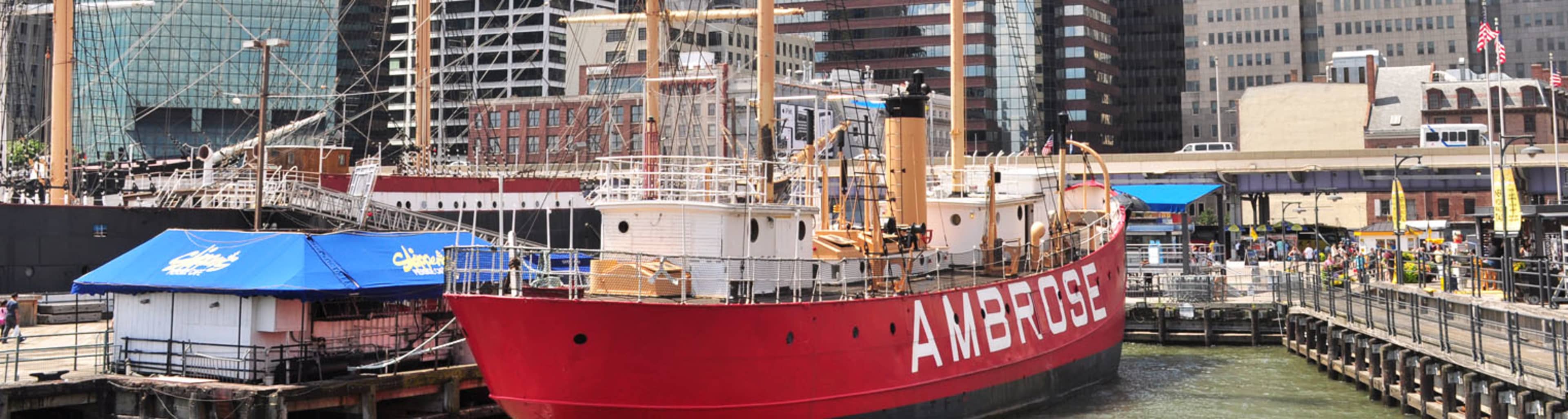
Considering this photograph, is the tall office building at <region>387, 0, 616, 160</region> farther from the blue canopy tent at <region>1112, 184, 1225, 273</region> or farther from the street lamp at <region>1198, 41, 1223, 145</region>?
the blue canopy tent at <region>1112, 184, 1225, 273</region>

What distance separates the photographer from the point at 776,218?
26016mm

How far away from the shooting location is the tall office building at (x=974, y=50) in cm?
11794

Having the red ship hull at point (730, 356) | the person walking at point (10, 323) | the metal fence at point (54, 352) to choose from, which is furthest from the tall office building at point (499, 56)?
the red ship hull at point (730, 356)

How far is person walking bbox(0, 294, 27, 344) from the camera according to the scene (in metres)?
30.8

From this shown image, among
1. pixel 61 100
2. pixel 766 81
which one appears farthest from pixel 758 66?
pixel 61 100

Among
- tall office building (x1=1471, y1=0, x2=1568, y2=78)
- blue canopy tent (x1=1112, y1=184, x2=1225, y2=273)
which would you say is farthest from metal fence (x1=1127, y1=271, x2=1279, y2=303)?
tall office building (x1=1471, y1=0, x2=1568, y2=78)

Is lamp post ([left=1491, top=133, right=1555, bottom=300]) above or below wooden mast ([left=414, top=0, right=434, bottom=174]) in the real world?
below

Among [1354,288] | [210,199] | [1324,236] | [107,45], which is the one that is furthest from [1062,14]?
[210,199]

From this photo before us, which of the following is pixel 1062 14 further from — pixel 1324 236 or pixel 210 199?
pixel 210 199

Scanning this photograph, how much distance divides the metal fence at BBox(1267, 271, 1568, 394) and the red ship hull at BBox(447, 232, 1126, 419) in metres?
8.71

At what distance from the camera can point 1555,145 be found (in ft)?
177

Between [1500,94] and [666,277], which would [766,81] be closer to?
[666,277]

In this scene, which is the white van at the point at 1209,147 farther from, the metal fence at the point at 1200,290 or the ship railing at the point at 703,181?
the ship railing at the point at 703,181

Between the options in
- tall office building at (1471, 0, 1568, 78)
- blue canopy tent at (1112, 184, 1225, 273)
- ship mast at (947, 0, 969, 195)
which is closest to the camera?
ship mast at (947, 0, 969, 195)
